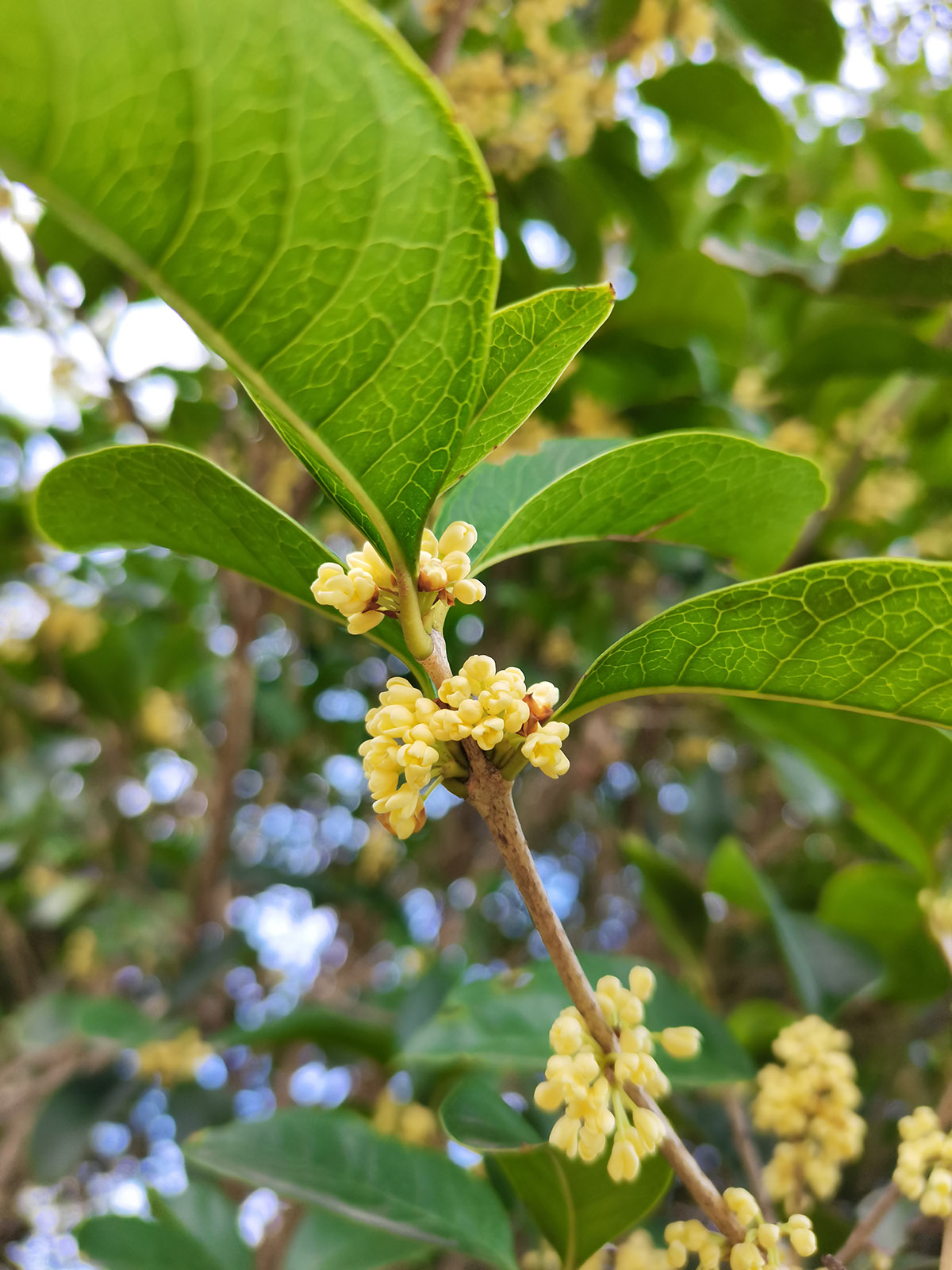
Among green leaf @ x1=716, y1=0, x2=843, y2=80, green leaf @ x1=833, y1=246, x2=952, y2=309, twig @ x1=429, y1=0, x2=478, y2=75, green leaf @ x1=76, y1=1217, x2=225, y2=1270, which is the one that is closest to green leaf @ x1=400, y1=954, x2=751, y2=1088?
green leaf @ x1=76, y1=1217, x2=225, y2=1270

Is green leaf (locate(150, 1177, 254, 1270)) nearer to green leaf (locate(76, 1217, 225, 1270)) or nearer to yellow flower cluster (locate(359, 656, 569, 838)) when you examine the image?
green leaf (locate(76, 1217, 225, 1270))

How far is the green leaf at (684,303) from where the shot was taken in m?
1.42

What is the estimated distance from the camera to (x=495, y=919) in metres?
3.06

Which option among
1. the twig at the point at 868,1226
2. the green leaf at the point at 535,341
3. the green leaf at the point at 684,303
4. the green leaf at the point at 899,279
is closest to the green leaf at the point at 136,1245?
the twig at the point at 868,1226

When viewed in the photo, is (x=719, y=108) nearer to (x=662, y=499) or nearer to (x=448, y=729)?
(x=662, y=499)

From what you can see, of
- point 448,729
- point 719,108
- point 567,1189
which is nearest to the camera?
point 448,729

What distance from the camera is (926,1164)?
667 mm

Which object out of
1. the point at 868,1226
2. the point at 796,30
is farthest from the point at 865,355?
the point at 868,1226

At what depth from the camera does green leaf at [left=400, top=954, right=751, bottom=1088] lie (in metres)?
0.96

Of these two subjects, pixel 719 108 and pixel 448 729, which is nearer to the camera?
pixel 448 729

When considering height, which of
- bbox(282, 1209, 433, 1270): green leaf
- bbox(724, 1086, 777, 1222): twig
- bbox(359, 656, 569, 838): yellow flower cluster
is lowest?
bbox(282, 1209, 433, 1270): green leaf

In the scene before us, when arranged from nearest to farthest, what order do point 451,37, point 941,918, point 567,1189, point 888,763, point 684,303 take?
point 567,1189 → point 941,918 → point 888,763 → point 451,37 → point 684,303

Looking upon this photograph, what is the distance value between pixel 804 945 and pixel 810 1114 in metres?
0.44

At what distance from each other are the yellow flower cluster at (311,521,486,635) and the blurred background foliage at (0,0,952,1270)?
666mm
